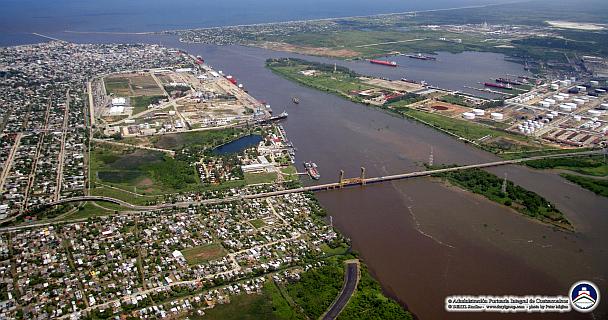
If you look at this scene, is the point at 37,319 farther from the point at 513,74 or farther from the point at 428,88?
the point at 513,74

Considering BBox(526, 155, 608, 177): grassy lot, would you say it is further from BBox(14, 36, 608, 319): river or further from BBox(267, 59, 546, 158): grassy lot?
BBox(267, 59, 546, 158): grassy lot

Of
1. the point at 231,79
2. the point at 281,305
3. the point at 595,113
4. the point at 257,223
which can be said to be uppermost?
the point at 231,79

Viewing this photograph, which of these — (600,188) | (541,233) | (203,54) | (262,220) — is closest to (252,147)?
(262,220)

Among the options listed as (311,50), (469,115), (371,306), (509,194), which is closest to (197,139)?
(509,194)

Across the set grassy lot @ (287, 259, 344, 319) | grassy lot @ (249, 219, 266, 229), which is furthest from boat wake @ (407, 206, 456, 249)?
grassy lot @ (249, 219, 266, 229)

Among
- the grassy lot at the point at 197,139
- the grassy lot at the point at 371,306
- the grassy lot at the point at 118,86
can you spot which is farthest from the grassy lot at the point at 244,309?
the grassy lot at the point at 118,86

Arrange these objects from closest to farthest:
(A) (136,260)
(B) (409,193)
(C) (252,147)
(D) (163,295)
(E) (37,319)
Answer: (E) (37,319)
(D) (163,295)
(A) (136,260)
(B) (409,193)
(C) (252,147)

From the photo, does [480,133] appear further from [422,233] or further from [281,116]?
[422,233]
